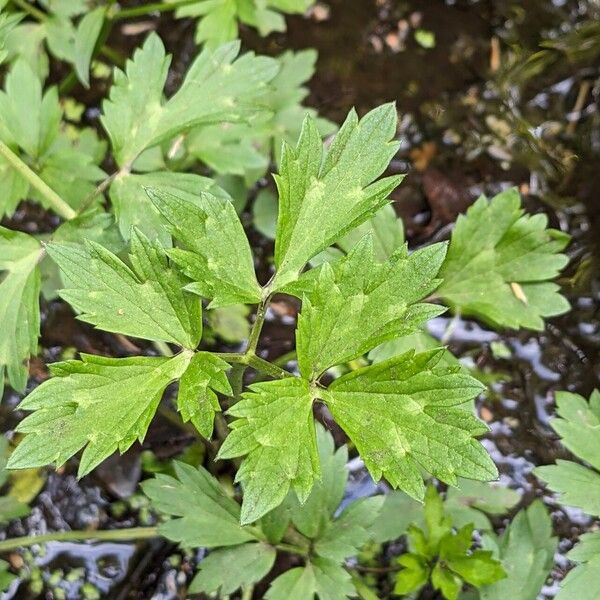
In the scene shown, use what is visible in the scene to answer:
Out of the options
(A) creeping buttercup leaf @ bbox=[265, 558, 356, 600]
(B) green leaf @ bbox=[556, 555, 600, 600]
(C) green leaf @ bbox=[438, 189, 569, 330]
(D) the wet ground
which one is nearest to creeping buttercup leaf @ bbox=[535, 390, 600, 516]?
(B) green leaf @ bbox=[556, 555, 600, 600]

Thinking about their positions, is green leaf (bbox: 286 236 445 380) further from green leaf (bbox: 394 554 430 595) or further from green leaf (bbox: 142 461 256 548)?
green leaf (bbox: 394 554 430 595)

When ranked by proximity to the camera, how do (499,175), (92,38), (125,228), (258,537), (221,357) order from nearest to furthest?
(221,357)
(125,228)
(258,537)
(92,38)
(499,175)

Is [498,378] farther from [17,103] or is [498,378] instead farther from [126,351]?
[17,103]

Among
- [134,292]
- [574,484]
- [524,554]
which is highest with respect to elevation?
[134,292]

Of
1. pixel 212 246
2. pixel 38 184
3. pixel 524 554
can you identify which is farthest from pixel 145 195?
pixel 524 554

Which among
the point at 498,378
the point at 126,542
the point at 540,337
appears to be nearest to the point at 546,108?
the point at 540,337

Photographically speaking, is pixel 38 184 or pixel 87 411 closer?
pixel 87 411

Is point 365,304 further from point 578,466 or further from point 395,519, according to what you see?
point 395,519
